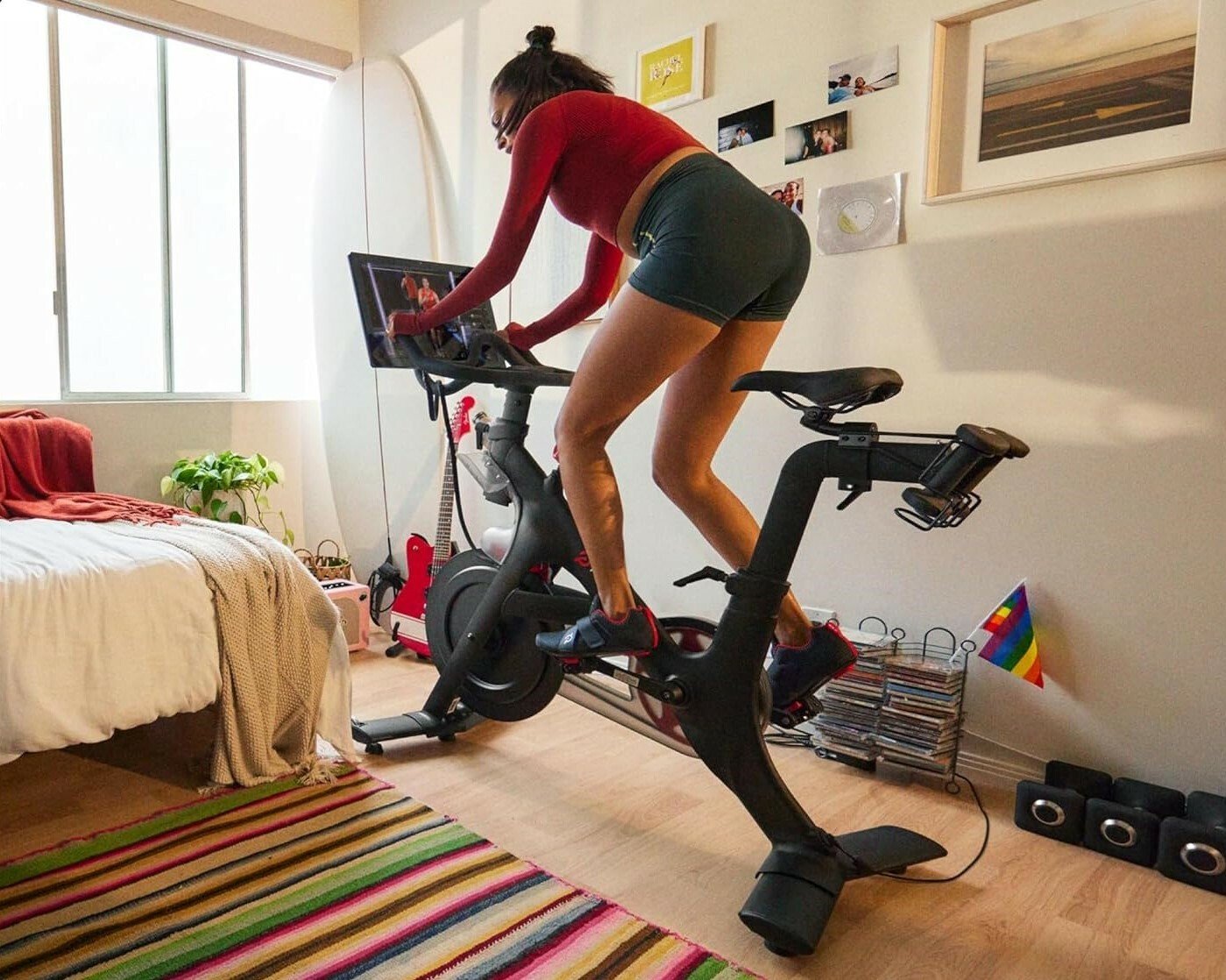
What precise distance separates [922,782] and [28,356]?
3252 mm

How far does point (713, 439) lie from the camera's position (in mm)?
1779

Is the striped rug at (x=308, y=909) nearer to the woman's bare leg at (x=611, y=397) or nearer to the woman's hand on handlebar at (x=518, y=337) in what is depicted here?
the woman's bare leg at (x=611, y=397)

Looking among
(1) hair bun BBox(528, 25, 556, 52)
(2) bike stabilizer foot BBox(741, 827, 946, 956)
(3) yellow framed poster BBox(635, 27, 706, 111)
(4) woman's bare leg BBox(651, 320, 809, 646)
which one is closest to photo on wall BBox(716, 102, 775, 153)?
(3) yellow framed poster BBox(635, 27, 706, 111)

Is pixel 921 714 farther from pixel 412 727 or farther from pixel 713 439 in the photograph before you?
pixel 412 727

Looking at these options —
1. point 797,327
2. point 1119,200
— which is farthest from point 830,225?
point 1119,200

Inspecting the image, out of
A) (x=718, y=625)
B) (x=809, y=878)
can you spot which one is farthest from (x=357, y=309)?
(x=809, y=878)

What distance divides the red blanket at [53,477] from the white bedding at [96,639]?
415 millimetres

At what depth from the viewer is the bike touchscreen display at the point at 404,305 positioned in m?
1.97

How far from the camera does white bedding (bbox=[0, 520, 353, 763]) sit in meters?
1.69

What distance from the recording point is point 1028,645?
6.61ft

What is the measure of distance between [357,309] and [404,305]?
1.39m

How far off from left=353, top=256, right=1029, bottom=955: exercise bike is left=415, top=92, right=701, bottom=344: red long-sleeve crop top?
1.02 ft

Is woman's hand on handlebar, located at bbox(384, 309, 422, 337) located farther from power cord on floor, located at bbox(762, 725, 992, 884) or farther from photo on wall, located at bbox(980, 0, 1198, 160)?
photo on wall, located at bbox(980, 0, 1198, 160)

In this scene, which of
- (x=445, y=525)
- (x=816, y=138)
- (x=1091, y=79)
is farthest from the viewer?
(x=445, y=525)
